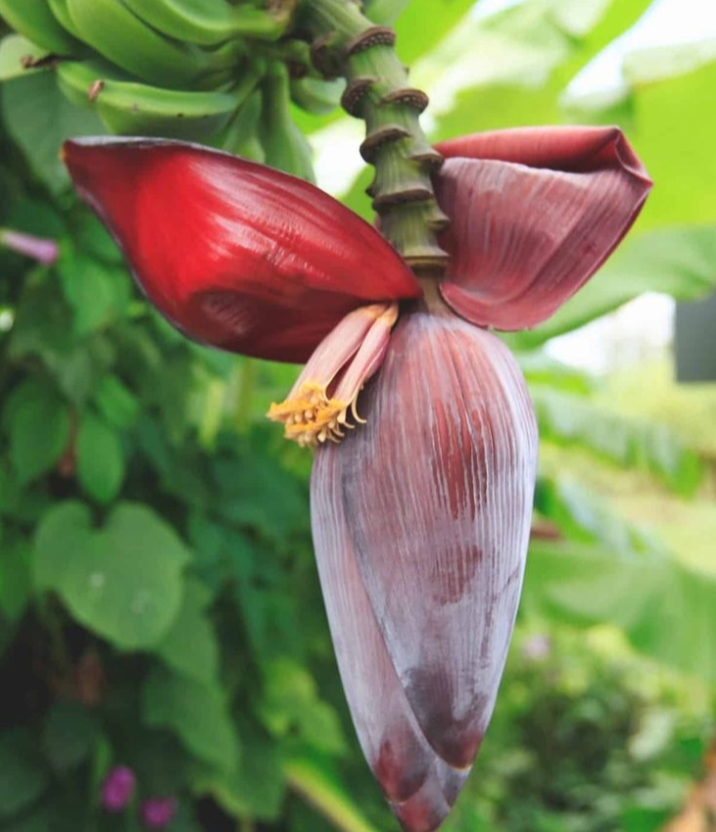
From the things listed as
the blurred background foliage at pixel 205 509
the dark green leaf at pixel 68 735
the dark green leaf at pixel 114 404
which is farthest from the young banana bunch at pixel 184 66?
the dark green leaf at pixel 68 735

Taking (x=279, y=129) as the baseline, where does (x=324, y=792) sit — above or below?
below

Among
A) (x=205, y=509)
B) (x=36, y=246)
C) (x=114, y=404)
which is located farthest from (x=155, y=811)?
(x=36, y=246)

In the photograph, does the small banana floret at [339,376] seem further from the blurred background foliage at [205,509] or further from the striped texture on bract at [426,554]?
the blurred background foliage at [205,509]

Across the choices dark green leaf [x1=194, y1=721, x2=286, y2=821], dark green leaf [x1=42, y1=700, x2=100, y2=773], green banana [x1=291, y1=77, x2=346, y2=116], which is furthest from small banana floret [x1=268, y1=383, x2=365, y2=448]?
dark green leaf [x1=194, y1=721, x2=286, y2=821]

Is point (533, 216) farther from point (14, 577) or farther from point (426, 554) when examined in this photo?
point (14, 577)

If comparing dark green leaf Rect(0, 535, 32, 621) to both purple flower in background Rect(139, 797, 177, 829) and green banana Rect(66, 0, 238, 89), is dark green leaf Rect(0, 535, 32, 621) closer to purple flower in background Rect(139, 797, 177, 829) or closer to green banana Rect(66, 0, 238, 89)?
purple flower in background Rect(139, 797, 177, 829)

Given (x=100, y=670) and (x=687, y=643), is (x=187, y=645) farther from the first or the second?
(x=687, y=643)
